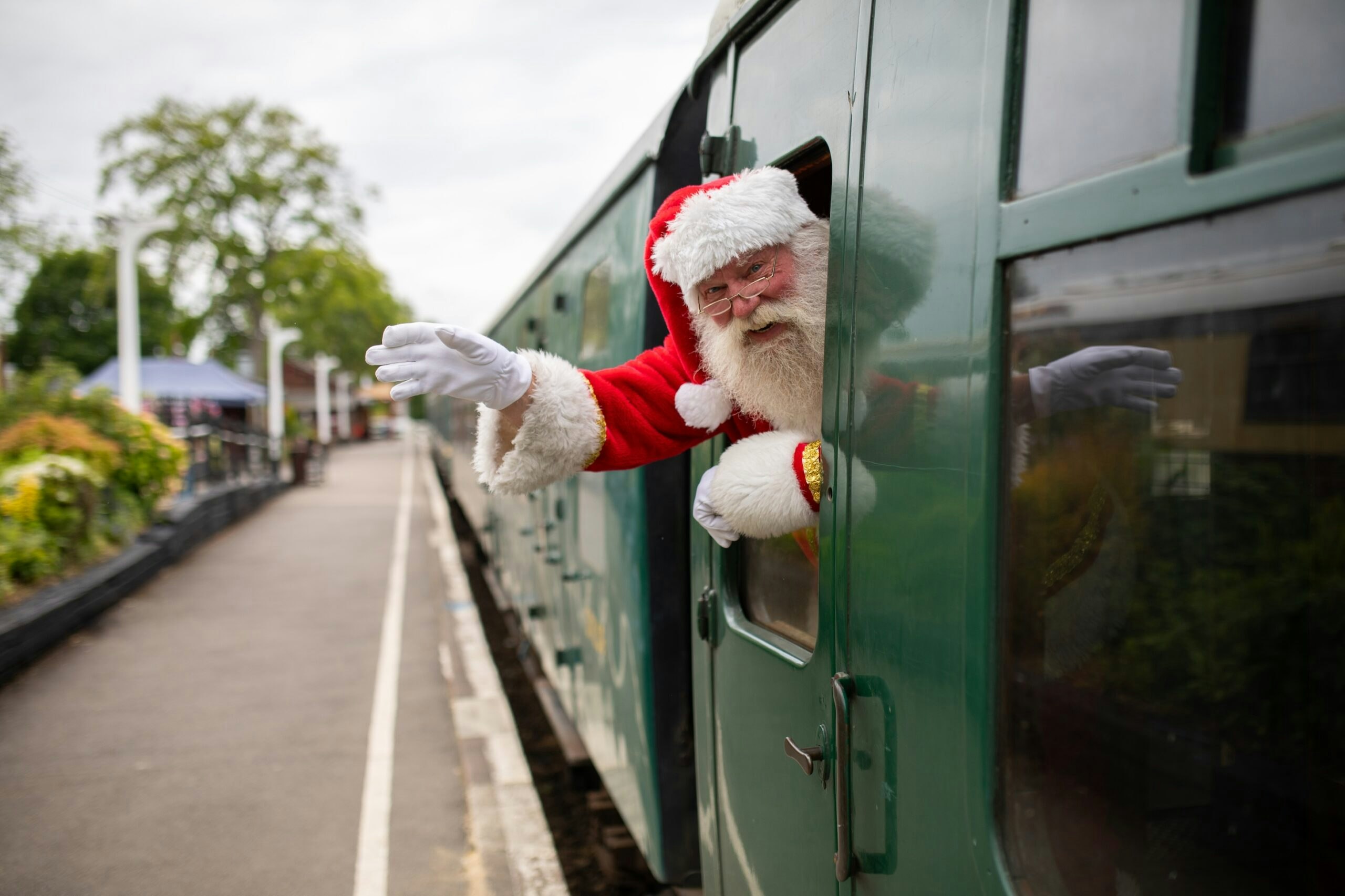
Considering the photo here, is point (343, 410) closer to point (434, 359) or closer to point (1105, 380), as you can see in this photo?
point (434, 359)

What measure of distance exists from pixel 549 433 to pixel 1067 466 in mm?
1161

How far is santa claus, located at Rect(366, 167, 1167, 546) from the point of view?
6.13ft

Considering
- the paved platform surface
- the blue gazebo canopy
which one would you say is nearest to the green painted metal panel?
the paved platform surface

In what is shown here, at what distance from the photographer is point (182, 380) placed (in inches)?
932

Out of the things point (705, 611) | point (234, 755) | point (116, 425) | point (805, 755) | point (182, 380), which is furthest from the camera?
point (182, 380)

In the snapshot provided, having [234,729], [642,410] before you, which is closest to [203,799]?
[234,729]

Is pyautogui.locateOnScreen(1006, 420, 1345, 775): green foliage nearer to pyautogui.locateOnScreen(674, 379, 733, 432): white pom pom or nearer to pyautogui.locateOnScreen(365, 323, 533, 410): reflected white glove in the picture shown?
pyautogui.locateOnScreen(674, 379, 733, 432): white pom pom

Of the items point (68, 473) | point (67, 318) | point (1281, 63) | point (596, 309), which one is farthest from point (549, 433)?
point (67, 318)

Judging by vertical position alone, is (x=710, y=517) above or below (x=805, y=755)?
above

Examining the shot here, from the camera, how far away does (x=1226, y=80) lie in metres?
0.97

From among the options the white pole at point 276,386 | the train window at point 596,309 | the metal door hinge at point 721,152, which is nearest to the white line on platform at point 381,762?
the train window at point 596,309

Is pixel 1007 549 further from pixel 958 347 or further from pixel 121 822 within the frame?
pixel 121 822

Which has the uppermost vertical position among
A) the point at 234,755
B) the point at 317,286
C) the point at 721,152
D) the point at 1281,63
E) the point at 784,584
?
the point at 317,286

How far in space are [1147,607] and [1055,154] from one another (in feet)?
1.90
